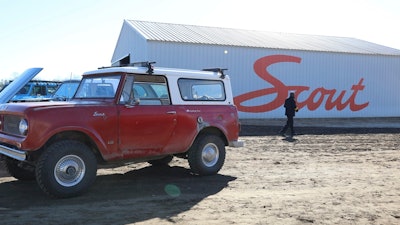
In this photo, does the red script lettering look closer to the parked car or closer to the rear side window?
the parked car

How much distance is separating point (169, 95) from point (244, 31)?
857 inches

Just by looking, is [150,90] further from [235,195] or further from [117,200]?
[235,195]

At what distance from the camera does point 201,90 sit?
8070mm

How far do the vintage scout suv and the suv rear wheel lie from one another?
1 cm

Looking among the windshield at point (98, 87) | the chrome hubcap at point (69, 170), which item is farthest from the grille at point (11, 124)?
the windshield at point (98, 87)

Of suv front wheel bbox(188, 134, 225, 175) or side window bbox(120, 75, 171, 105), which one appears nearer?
side window bbox(120, 75, 171, 105)

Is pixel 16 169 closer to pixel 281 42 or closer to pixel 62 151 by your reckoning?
pixel 62 151

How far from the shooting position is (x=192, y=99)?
7.80 metres

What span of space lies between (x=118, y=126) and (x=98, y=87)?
3.37ft

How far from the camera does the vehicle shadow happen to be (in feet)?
17.0

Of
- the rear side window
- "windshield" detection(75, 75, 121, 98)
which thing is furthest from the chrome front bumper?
the rear side window

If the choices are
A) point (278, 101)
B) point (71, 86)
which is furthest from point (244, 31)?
point (71, 86)

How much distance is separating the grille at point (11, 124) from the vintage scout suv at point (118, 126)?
1 centimetres

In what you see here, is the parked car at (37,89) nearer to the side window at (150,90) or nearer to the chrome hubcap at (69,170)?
the side window at (150,90)
